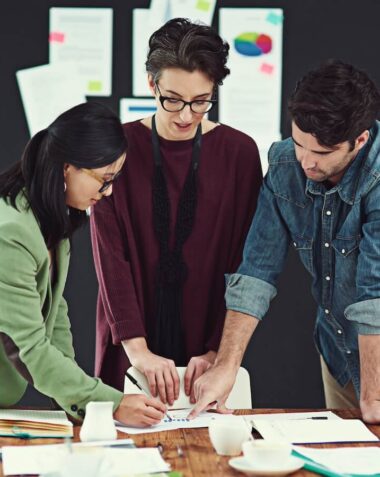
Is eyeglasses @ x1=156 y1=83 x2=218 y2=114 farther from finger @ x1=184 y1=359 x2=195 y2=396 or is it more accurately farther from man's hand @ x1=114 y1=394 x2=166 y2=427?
man's hand @ x1=114 y1=394 x2=166 y2=427

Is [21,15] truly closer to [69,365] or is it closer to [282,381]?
[282,381]

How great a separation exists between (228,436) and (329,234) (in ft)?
2.64

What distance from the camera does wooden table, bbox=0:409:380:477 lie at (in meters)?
1.77

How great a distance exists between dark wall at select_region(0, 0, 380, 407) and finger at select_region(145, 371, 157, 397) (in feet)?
5.31

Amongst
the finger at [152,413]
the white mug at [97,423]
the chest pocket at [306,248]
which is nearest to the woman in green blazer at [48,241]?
the finger at [152,413]

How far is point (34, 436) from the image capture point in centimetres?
200

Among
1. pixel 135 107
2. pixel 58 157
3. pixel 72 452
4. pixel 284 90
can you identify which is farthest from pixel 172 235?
pixel 284 90

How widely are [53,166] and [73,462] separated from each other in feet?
2.75

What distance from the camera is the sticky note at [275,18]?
13.4 feet

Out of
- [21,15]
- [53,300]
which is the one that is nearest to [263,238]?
[53,300]

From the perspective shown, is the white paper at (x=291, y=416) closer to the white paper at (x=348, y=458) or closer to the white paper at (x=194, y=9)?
the white paper at (x=348, y=458)

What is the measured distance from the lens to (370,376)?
2262 mm

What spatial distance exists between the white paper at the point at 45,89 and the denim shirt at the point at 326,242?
69.7 inches

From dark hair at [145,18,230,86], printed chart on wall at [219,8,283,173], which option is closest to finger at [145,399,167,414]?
dark hair at [145,18,230,86]
